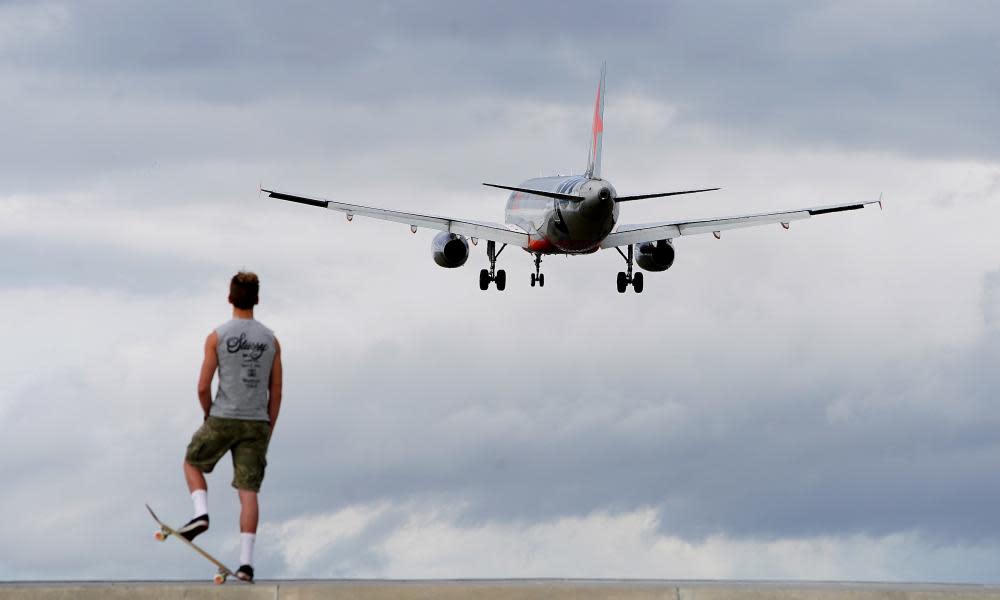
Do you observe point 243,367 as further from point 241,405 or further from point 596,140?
point 596,140

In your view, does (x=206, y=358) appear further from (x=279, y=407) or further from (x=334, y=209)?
(x=334, y=209)

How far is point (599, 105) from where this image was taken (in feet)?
216

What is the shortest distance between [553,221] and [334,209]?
24.4ft

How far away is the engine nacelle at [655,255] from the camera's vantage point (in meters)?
55.0

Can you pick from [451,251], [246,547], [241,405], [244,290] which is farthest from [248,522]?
[451,251]

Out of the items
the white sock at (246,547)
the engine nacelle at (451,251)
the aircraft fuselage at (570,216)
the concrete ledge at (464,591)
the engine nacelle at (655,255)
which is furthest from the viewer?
the engine nacelle at (655,255)

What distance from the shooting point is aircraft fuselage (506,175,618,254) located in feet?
167

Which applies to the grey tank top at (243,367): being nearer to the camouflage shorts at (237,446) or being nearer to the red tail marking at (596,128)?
the camouflage shorts at (237,446)

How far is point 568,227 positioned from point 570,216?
26.7 inches

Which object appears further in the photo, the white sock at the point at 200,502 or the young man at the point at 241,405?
the white sock at the point at 200,502

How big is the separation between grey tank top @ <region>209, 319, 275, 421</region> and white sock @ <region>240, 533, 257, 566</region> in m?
1.03

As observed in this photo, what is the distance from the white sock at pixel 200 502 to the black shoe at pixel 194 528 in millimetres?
51

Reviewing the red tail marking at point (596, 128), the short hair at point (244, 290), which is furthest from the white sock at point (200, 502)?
the red tail marking at point (596, 128)

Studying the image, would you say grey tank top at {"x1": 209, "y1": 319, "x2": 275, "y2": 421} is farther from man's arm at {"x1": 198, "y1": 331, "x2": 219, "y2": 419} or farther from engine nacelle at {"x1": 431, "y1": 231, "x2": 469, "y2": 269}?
engine nacelle at {"x1": 431, "y1": 231, "x2": 469, "y2": 269}
